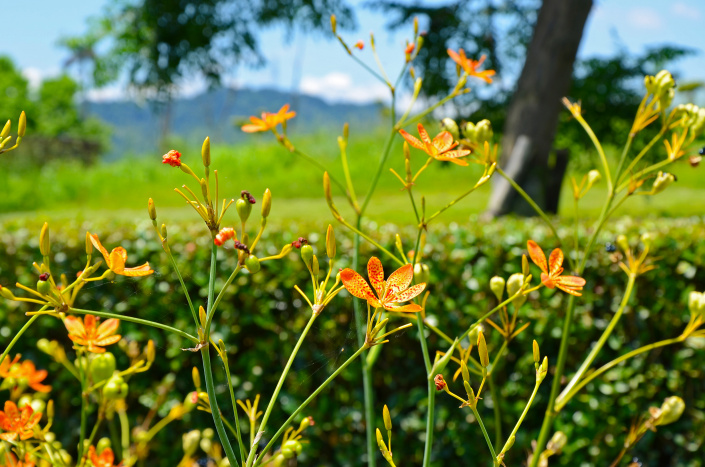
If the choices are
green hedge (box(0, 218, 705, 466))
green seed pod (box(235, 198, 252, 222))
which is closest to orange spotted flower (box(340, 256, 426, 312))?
green seed pod (box(235, 198, 252, 222))

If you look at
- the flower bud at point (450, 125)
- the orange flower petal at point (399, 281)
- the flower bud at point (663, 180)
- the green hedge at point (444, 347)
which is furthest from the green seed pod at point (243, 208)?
the green hedge at point (444, 347)

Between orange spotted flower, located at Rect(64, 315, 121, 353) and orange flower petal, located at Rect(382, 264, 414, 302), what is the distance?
30cm

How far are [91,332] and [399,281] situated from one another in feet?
1.22

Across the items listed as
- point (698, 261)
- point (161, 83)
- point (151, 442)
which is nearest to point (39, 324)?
point (151, 442)

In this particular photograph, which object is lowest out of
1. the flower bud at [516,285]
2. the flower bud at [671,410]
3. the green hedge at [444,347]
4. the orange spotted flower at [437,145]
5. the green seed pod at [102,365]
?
the green hedge at [444,347]

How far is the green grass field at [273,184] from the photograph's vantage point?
349 inches

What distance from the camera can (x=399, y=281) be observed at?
610 millimetres

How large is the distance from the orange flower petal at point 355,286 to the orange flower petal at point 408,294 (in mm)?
26

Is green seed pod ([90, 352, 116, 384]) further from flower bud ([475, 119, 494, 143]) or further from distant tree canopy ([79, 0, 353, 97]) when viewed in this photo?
distant tree canopy ([79, 0, 353, 97])

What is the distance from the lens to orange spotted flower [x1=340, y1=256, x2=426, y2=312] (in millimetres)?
566

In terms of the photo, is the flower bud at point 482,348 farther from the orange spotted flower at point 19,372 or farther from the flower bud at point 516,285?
the orange spotted flower at point 19,372

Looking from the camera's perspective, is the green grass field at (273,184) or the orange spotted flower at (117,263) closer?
the orange spotted flower at (117,263)

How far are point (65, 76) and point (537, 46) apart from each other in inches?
1658

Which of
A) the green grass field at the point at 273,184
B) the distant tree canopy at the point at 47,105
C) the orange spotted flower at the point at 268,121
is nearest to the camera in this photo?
the orange spotted flower at the point at 268,121
